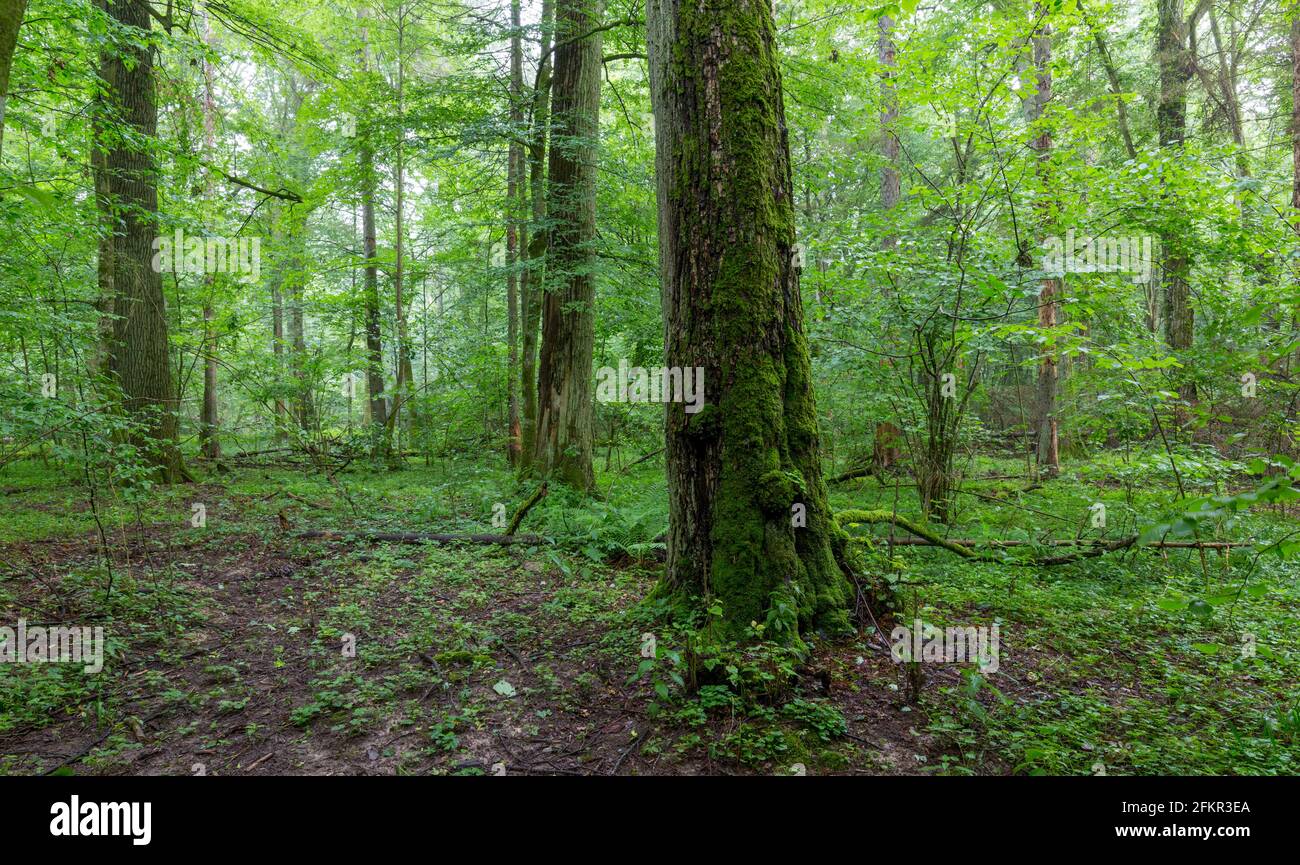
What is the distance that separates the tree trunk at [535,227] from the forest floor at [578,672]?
14.2 feet

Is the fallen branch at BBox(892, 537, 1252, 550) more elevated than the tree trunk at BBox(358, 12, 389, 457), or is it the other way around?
the tree trunk at BBox(358, 12, 389, 457)

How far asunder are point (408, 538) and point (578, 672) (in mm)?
3930

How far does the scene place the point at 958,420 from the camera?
20.9 feet

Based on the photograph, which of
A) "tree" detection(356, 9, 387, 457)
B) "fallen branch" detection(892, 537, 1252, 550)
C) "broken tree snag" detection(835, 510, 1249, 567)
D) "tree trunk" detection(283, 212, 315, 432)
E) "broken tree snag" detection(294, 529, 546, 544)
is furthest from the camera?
"tree trunk" detection(283, 212, 315, 432)

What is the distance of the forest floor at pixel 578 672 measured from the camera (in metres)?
2.84

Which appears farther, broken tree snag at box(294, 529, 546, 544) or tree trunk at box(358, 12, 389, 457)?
tree trunk at box(358, 12, 389, 457)

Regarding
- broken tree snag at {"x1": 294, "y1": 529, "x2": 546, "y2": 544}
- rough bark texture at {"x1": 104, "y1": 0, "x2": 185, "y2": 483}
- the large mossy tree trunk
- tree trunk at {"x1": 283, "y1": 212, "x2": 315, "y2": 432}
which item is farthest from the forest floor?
tree trunk at {"x1": 283, "y1": 212, "x2": 315, "y2": 432}

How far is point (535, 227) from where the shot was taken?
8.24 metres

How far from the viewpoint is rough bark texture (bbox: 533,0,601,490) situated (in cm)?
851

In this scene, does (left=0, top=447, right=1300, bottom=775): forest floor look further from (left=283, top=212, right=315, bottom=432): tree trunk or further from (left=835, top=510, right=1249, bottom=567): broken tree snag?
(left=283, top=212, right=315, bottom=432): tree trunk

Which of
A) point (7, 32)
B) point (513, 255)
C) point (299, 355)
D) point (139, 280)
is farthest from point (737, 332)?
point (299, 355)

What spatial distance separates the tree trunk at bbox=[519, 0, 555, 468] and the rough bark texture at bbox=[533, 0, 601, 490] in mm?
250

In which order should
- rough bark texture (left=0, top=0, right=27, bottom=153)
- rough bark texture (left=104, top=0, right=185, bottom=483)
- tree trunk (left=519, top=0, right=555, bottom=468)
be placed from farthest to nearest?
rough bark texture (left=104, top=0, right=185, bottom=483), tree trunk (left=519, top=0, right=555, bottom=468), rough bark texture (left=0, top=0, right=27, bottom=153)
